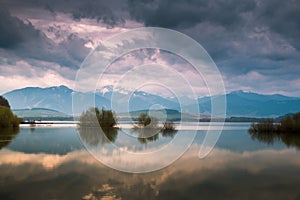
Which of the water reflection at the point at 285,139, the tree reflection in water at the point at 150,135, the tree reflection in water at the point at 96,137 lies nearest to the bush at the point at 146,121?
the tree reflection in water at the point at 150,135

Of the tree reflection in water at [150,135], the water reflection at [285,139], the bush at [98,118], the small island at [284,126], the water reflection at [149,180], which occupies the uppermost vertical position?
the bush at [98,118]

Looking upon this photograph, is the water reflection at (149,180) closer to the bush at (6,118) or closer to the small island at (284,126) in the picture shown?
the small island at (284,126)

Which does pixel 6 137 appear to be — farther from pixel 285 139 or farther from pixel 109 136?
pixel 285 139

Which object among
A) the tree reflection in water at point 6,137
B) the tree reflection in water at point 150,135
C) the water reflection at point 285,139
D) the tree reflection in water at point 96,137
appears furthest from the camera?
the tree reflection in water at point 150,135

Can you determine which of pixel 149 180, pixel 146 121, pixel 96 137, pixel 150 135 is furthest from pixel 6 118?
pixel 149 180

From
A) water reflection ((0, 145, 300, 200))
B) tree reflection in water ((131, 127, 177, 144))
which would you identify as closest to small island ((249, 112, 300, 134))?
tree reflection in water ((131, 127, 177, 144))

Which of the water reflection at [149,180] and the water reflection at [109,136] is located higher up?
the water reflection at [109,136]

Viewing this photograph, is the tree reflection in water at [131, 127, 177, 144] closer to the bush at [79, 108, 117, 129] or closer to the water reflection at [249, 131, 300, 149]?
the water reflection at [249, 131, 300, 149]

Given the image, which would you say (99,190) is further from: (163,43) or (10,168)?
(163,43)

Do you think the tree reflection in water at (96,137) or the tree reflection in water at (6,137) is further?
the tree reflection in water at (96,137)

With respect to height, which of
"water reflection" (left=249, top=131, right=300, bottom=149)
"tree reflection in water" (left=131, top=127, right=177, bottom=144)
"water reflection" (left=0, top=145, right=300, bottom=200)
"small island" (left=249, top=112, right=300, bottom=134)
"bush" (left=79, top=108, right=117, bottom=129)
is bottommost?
"water reflection" (left=0, top=145, right=300, bottom=200)

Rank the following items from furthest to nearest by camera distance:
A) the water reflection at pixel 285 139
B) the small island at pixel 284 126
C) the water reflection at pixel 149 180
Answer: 1. the small island at pixel 284 126
2. the water reflection at pixel 285 139
3. the water reflection at pixel 149 180

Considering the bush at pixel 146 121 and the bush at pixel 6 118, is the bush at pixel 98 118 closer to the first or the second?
the bush at pixel 146 121

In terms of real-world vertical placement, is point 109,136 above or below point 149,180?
above
